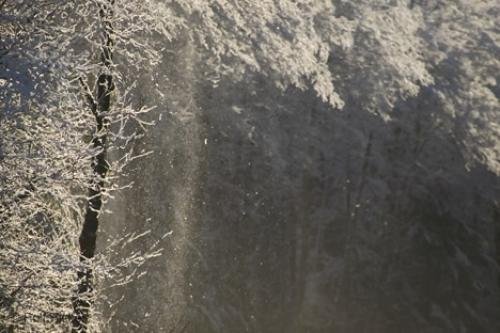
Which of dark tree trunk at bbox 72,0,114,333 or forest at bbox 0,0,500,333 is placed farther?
forest at bbox 0,0,500,333

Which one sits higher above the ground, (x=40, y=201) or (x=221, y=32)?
(x=40, y=201)

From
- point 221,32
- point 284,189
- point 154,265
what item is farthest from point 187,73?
point 284,189

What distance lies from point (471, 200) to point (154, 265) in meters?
8.65

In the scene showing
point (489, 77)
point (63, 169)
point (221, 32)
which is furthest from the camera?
point (489, 77)

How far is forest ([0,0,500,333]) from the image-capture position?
16656 mm

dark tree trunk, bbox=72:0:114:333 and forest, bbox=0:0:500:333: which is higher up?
dark tree trunk, bbox=72:0:114:333

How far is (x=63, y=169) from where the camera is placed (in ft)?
23.5

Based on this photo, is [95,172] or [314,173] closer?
[95,172]

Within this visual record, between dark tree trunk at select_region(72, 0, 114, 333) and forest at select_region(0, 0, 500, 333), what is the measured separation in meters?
4.89

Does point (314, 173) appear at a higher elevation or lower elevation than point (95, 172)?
lower

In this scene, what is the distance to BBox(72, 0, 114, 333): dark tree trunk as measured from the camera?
25.7 feet

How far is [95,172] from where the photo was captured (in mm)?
7957

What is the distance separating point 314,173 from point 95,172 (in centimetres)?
1453

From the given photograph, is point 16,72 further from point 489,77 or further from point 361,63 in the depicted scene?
point 489,77
